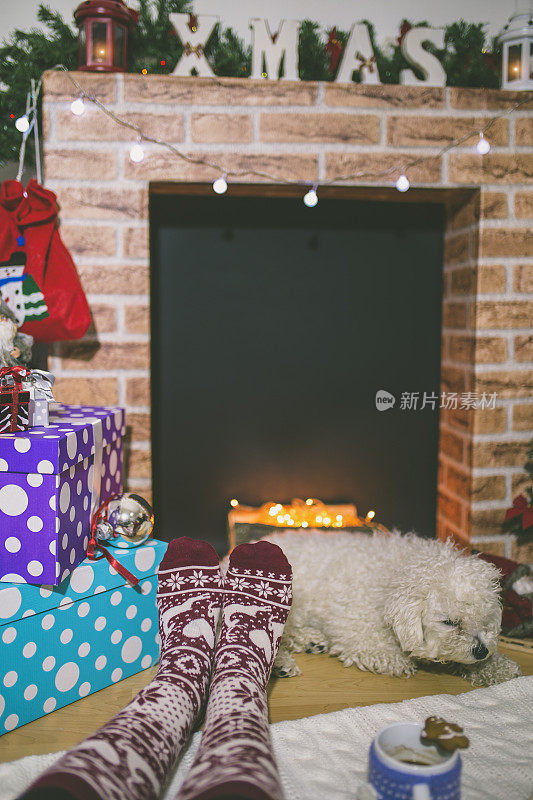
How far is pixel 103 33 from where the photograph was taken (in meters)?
1.61

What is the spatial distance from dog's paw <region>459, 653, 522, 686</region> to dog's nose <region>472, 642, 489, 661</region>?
0.11 m

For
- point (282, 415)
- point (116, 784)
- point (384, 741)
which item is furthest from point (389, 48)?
point (116, 784)

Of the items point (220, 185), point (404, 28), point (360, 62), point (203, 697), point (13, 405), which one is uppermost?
point (404, 28)

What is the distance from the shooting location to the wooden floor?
1122 mm

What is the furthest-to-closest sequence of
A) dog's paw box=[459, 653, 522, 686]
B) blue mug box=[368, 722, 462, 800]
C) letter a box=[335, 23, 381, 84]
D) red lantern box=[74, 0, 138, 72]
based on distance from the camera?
letter a box=[335, 23, 381, 84] → red lantern box=[74, 0, 138, 72] → dog's paw box=[459, 653, 522, 686] → blue mug box=[368, 722, 462, 800]

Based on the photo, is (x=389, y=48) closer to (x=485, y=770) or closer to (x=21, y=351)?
(x=21, y=351)

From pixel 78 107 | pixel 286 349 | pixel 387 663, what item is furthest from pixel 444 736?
pixel 78 107

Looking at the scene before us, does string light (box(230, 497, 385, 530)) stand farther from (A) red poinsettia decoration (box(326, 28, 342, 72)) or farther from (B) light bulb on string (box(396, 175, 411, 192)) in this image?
(A) red poinsettia decoration (box(326, 28, 342, 72))

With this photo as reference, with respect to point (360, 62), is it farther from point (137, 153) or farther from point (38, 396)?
point (38, 396)

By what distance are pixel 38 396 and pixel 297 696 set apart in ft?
2.75

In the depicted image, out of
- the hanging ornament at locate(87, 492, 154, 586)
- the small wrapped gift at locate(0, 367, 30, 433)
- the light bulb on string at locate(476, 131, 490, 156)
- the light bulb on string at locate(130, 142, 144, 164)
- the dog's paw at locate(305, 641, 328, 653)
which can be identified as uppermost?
the light bulb on string at locate(476, 131, 490, 156)

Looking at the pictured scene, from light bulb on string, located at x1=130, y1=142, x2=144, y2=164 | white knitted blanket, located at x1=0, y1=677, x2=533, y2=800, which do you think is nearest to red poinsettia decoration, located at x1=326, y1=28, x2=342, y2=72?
light bulb on string, located at x1=130, y1=142, x2=144, y2=164

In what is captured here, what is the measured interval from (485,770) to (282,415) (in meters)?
1.16

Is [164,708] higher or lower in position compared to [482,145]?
lower
